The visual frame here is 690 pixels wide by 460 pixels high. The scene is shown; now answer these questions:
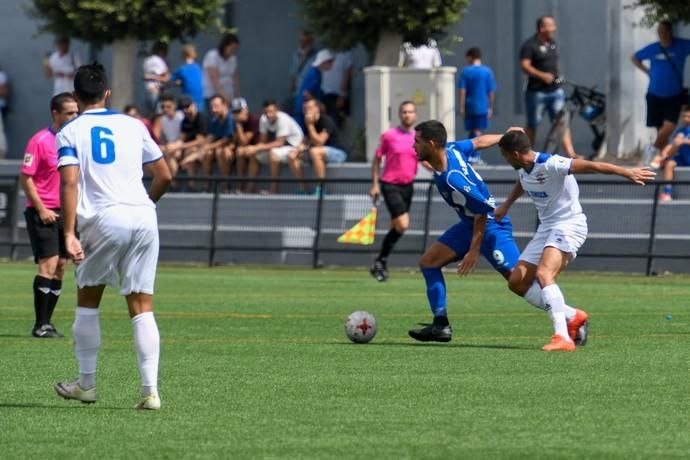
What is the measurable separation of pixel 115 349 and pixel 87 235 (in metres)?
4.34

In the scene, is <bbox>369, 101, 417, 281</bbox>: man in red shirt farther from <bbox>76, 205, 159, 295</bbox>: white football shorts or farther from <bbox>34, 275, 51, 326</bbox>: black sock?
<bbox>76, 205, 159, 295</bbox>: white football shorts

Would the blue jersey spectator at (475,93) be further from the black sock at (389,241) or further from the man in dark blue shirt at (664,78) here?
the black sock at (389,241)

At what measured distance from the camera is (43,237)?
15.8m

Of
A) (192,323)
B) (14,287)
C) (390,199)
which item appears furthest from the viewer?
(390,199)

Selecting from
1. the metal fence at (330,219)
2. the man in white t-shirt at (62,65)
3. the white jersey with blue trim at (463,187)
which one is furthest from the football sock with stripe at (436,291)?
the man in white t-shirt at (62,65)

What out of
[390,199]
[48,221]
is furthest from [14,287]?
[48,221]

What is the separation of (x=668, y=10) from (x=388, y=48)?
5.03m

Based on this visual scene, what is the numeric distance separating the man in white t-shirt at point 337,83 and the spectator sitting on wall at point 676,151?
5990mm

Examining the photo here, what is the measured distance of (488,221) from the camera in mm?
15141

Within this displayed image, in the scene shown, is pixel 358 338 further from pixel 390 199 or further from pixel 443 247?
pixel 390 199

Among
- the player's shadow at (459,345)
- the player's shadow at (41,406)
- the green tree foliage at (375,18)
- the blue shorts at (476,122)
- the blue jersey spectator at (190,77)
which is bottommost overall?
the player's shadow at (459,345)

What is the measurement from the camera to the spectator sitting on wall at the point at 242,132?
1083 inches

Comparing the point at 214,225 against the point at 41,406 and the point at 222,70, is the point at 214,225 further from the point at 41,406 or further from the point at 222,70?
the point at 41,406

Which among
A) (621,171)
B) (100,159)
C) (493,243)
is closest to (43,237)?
(493,243)
